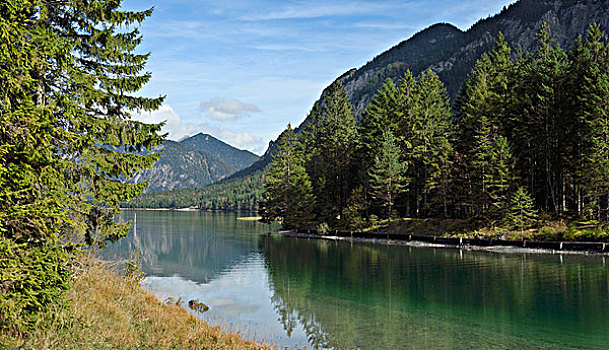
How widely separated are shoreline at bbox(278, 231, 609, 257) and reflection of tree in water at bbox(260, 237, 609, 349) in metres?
4.49

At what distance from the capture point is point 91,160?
14.4 metres

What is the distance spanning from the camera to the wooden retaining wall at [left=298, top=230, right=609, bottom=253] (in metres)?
49.5

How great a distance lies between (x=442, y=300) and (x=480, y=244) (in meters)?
32.1

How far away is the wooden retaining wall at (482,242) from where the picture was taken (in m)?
49.5

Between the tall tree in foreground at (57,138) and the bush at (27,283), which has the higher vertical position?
the tall tree in foreground at (57,138)

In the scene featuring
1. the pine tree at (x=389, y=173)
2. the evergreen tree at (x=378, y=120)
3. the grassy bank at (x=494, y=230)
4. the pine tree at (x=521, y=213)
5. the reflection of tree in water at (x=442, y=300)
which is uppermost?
the evergreen tree at (x=378, y=120)

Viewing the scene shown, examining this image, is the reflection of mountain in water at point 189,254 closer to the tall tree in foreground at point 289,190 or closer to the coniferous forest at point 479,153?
the tall tree in foreground at point 289,190

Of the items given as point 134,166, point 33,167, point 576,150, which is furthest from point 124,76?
point 576,150

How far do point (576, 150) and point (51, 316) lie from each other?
214ft

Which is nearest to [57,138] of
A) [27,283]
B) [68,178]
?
[68,178]

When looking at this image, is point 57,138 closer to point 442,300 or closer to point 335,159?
point 442,300

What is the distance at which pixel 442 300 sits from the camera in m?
30.0

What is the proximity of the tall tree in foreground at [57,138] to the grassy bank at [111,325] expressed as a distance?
2.29ft

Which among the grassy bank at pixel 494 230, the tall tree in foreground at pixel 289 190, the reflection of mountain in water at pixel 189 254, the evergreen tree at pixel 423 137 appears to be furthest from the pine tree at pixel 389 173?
the reflection of mountain in water at pixel 189 254
